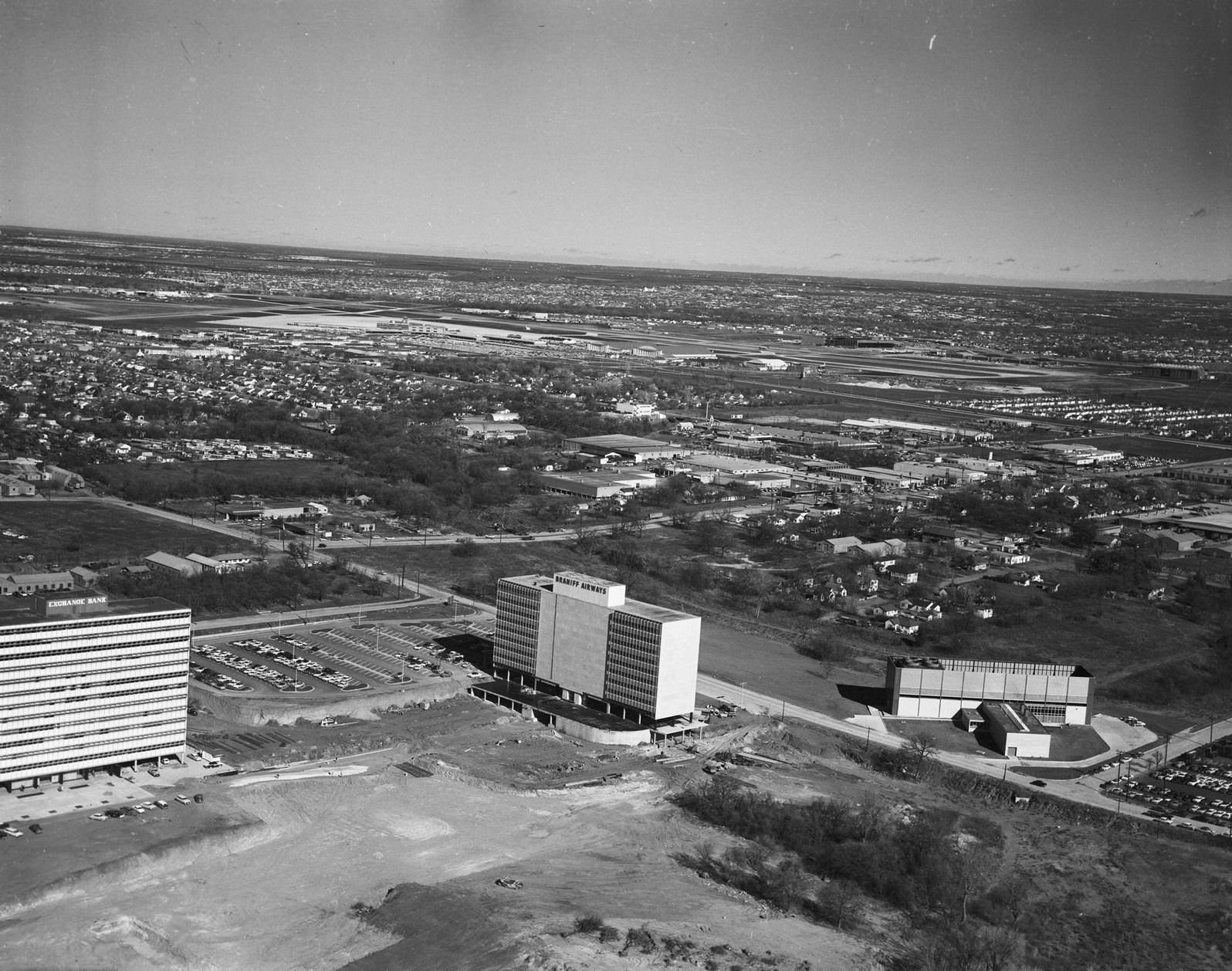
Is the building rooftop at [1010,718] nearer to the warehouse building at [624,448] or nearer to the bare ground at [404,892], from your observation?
the bare ground at [404,892]

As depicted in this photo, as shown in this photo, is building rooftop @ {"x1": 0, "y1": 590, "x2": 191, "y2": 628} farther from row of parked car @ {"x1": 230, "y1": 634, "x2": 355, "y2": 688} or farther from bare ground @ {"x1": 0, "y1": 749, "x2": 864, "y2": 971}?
row of parked car @ {"x1": 230, "y1": 634, "x2": 355, "y2": 688}

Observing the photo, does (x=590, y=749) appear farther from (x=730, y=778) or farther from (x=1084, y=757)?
(x=1084, y=757)

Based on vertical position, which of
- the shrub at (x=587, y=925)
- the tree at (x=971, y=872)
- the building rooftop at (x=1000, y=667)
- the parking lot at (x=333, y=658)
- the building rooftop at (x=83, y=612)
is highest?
the building rooftop at (x=83, y=612)

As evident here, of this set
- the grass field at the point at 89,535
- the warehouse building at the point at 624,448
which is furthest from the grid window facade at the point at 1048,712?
the warehouse building at the point at 624,448

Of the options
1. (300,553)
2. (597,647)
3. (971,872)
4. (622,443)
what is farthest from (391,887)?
(622,443)

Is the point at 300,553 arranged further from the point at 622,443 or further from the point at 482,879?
the point at 622,443
